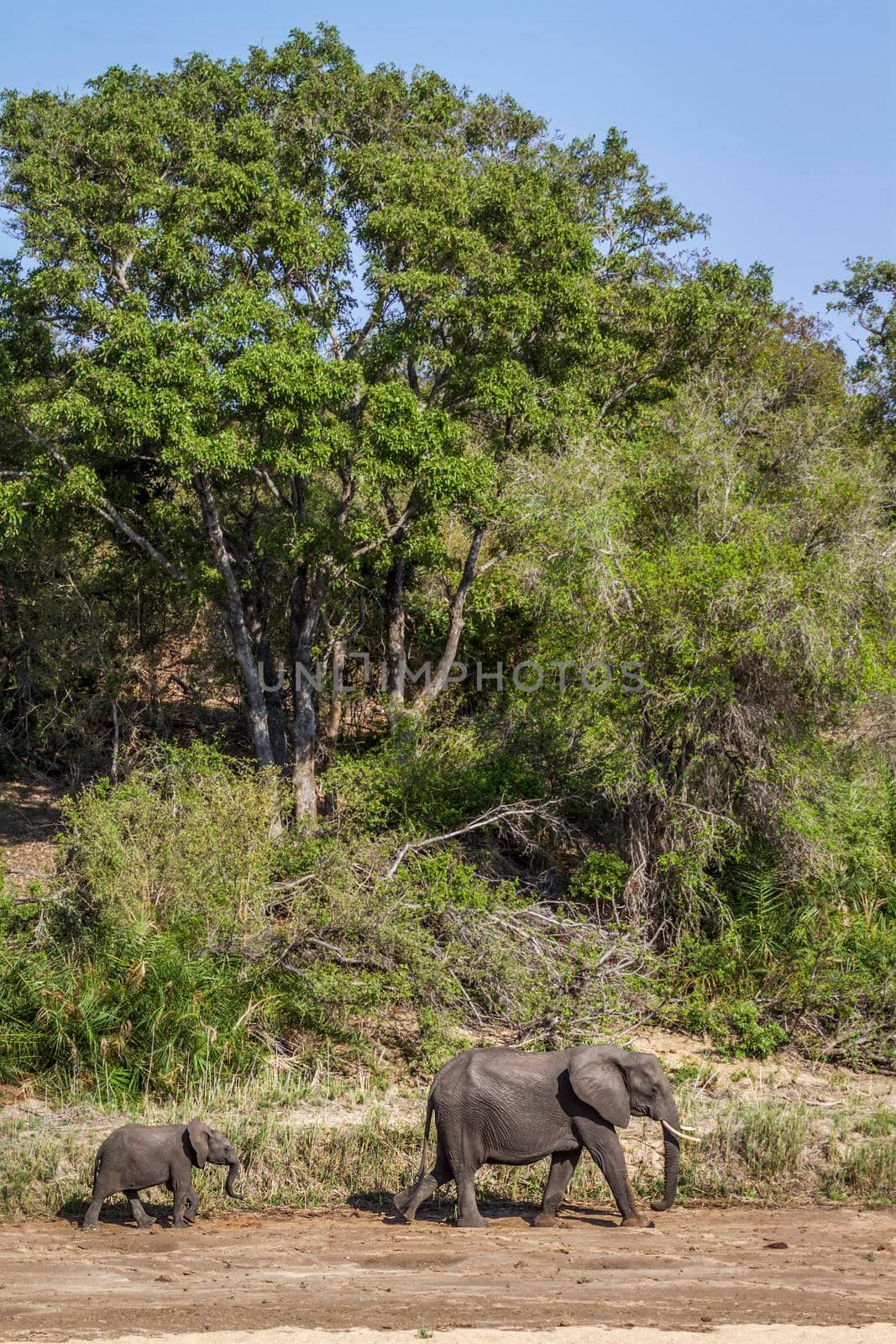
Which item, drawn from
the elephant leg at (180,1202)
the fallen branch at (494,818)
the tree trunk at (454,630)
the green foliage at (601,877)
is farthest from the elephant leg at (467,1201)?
the tree trunk at (454,630)

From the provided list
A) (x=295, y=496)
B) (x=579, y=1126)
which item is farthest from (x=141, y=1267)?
(x=295, y=496)

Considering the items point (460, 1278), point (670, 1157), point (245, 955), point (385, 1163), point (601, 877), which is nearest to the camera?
point (460, 1278)

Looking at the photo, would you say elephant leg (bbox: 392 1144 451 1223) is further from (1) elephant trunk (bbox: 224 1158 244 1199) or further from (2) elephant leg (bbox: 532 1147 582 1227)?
(1) elephant trunk (bbox: 224 1158 244 1199)

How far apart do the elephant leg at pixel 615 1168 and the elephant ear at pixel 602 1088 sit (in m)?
0.10

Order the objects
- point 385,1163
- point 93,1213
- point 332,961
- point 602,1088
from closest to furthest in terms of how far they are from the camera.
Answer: point 93,1213 → point 602,1088 → point 385,1163 → point 332,961

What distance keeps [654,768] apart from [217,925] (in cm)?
447

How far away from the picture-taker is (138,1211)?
8914 mm

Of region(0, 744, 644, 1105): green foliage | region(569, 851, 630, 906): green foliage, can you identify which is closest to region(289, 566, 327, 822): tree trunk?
region(0, 744, 644, 1105): green foliage

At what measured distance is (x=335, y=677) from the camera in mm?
19172

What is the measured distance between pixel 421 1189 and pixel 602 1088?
1331 mm

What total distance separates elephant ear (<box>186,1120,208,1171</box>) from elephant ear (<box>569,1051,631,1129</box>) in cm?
237

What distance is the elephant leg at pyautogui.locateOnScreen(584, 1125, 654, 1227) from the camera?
8.98 m

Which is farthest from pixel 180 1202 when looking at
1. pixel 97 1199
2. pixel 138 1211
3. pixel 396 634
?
pixel 396 634

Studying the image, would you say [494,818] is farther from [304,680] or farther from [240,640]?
[240,640]
